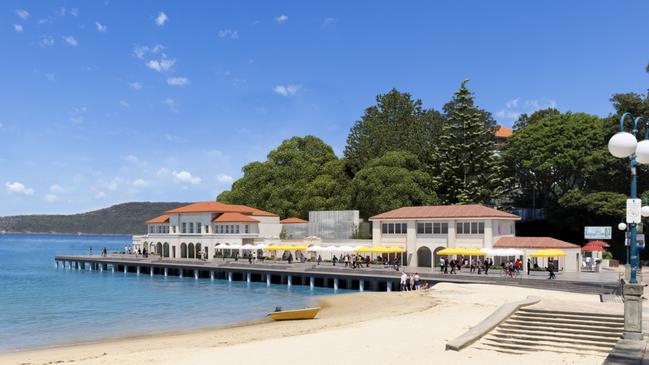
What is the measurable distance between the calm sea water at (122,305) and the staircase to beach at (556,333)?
19984 millimetres

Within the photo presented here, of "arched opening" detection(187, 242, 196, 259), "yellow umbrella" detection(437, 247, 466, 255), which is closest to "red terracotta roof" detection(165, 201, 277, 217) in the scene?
"arched opening" detection(187, 242, 196, 259)

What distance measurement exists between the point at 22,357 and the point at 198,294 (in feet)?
87.1

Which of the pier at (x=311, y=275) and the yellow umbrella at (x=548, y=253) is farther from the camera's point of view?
the yellow umbrella at (x=548, y=253)

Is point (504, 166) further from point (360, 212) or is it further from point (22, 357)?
point (22, 357)

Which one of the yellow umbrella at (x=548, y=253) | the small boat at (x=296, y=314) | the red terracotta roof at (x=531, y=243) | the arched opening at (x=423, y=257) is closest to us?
the small boat at (x=296, y=314)

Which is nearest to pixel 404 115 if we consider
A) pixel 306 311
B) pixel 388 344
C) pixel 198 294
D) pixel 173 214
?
pixel 173 214

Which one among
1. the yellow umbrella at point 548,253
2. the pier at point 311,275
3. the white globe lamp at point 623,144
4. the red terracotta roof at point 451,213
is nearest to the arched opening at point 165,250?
the pier at point 311,275

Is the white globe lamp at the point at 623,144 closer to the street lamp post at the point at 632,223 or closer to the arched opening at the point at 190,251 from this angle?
the street lamp post at the point at 632,223

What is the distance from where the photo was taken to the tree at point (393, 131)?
82375 millimetres

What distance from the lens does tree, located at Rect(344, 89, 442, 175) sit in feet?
270

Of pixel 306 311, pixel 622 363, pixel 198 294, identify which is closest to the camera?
pixel 622 363

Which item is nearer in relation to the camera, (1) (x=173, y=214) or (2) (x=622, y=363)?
(2) (x=622, y=363)

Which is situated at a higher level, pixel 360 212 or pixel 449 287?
pixel 360 212

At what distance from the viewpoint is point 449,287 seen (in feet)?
138
